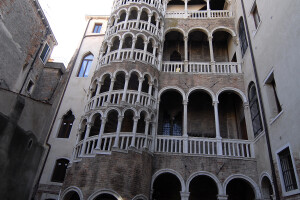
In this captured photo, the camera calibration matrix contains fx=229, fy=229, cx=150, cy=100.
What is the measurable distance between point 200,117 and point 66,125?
8.72 m

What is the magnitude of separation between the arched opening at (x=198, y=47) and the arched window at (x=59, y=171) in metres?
10.8

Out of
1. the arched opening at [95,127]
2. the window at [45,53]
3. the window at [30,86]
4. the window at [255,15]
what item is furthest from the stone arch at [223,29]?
the window at [30,86]

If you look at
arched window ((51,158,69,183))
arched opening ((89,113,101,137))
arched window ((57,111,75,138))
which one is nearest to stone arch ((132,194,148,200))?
arched opening ((89,113,101,137))

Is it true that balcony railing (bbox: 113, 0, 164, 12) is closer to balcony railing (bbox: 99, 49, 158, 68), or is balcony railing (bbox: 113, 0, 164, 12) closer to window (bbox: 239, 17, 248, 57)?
balcony railing (bbox: 99, 49, 158, 68)

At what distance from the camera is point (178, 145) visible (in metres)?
12.0

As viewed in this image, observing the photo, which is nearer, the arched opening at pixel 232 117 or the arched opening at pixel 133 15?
the arched opening at pixel 232 117

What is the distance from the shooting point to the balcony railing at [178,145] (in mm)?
10633

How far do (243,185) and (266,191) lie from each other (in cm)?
207

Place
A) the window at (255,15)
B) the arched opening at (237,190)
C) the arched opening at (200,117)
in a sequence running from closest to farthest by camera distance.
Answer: the arched opening at (237,190) → the window at (255,15) → the arched opening at (200,117)

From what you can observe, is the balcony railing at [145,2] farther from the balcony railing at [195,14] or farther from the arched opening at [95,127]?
the arched opening at [95,127]

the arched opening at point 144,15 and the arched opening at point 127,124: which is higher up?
the arched opening at point 144,15

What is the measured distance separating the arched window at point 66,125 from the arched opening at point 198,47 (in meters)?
9.22

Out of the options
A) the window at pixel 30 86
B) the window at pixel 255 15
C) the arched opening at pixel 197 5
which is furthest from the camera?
the arched opening at pixel 197 5

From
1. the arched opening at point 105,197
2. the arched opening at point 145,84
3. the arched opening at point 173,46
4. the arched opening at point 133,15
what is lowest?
the arched opening at point 105,197
